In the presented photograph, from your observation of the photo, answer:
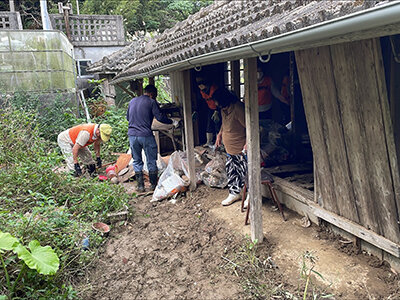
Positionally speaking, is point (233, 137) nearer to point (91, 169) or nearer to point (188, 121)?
point (188, 121)

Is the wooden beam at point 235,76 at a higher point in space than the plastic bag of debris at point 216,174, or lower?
higher

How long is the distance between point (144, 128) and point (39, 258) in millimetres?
3906

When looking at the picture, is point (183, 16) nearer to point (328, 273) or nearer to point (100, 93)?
point (100, 93)

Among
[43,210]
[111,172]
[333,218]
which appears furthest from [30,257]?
[111,172]

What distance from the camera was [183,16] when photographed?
23.5 m

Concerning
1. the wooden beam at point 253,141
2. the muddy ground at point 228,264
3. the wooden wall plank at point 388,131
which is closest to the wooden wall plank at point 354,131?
the wooden wall plank at point 388,131

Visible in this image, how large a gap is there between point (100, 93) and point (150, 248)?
A: 37.6 feet

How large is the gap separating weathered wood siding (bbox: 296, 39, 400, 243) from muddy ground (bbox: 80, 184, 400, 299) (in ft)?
1.71

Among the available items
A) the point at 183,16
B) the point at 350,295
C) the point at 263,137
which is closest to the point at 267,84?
the point at 263,137

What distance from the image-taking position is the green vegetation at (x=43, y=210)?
3316 millimetres

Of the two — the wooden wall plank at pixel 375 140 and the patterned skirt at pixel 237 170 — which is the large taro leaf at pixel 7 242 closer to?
the patterned skirt at pixel 237 170

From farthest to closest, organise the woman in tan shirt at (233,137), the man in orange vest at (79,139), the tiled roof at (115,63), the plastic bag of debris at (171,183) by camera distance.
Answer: the tiled roof at (115,63)
the man in orange vest at (79,139)
the plastic bag of debris at (171,183)
the woman in tan shirt at (233,137)

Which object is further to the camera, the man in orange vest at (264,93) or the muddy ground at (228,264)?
the man in orange vest at (264,93)

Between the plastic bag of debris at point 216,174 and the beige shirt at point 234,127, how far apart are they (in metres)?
1.08
